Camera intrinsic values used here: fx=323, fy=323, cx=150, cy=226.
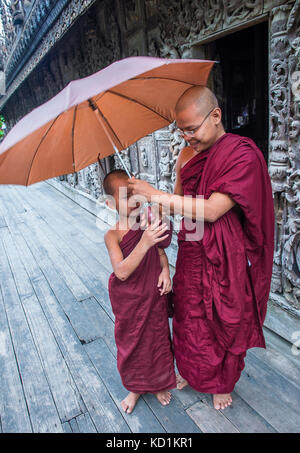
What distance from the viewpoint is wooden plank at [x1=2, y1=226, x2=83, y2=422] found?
6.49ft

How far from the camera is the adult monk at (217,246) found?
141cm

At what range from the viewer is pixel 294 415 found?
1.76m

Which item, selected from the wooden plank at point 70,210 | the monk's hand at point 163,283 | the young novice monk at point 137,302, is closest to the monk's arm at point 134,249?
the young novice monk at point 137,302

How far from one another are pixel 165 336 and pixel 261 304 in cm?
56

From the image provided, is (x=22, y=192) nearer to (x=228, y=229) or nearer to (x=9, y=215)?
(x=9, y=215)

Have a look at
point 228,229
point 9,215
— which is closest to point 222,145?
point 228,229

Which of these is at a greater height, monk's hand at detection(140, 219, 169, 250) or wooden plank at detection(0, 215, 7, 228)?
monk's hand at detection(140, 219, 169, 250)

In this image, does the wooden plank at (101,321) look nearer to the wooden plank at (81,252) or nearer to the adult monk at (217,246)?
the wooden plank at (81,252)

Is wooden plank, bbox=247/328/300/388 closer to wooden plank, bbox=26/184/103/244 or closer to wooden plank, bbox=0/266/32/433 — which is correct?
wooden plank, bbox=0/266/32/433

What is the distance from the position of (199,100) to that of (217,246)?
2.19ft

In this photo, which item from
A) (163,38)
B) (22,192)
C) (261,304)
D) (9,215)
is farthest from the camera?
(22,192)

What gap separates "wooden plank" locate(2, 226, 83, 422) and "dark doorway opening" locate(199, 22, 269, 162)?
2.61 m

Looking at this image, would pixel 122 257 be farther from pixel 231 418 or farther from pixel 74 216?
pixel 74 216

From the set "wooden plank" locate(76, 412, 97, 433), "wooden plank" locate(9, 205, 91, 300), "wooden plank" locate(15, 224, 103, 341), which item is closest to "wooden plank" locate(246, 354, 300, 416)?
"wooden plank" locate(76, 412, 97, 433)
